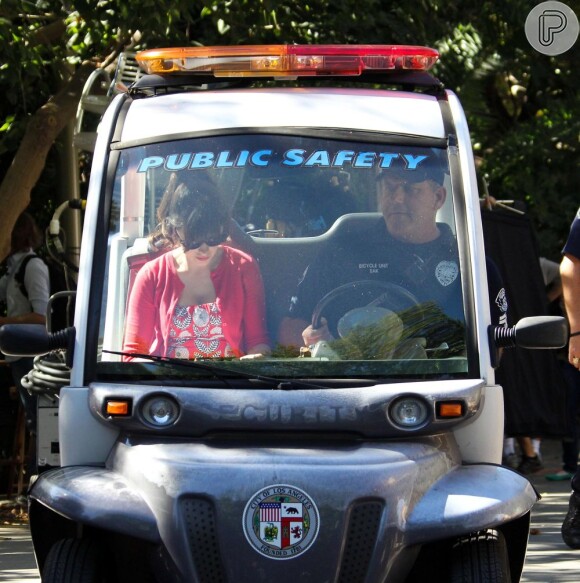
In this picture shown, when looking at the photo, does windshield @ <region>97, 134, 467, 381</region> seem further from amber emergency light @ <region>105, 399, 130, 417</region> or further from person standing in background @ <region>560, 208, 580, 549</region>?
person standing in background @ <region>560, 208, 580, 549</region>

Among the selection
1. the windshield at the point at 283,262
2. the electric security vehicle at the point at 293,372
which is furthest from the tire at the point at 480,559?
the windshield at the point at 283,262

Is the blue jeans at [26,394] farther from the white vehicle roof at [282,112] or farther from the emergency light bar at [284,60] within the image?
the white vehicle roof at [282,112]

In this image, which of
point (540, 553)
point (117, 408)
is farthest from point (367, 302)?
point (540, 553)

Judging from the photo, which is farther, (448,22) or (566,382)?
(448,22)

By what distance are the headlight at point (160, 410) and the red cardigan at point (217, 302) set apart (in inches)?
12.6

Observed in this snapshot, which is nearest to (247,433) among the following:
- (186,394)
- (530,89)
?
(186,394)

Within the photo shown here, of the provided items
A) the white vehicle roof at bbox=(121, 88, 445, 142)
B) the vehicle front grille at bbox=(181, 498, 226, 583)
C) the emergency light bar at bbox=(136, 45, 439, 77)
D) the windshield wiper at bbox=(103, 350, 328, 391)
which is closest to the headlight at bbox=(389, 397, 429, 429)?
the windshield wiper at bbox=(103, 350, 328, 391)

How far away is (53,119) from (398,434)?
6173mm

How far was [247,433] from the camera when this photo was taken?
4.75 m

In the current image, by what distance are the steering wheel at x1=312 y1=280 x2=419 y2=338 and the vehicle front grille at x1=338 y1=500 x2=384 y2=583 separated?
2.83ft

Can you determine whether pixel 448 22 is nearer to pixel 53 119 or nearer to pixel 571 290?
pixel 53 119

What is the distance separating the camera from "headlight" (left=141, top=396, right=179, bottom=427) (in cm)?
477

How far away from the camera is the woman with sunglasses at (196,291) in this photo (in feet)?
16.8

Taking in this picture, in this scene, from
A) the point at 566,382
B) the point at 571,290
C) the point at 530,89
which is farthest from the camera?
the point at 530,89
